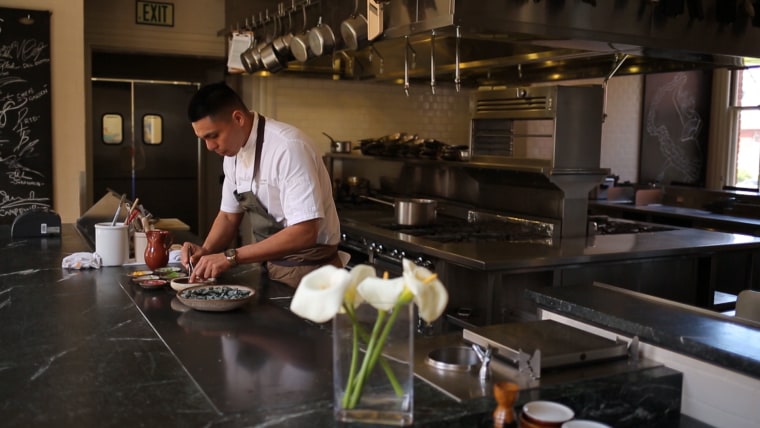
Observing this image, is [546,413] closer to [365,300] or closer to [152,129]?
[365,300]

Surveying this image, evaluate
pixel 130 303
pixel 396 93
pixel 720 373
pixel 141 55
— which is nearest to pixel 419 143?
pixel 396 93

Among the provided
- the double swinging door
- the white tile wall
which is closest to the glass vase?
the white tile wall

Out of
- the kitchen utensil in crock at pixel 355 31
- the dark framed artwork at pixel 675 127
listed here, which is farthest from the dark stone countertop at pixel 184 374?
the dark framed artwork at pixel 675 127

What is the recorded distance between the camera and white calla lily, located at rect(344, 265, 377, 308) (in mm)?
1476

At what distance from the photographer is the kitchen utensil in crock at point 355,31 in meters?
4.62

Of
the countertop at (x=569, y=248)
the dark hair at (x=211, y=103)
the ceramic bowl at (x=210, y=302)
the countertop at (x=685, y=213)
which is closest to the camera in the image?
the ceramic bowl at (x=210, y=302)

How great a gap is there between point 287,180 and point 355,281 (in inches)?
72.7

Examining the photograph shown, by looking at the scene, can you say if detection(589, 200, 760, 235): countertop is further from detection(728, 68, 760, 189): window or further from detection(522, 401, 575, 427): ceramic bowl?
detection(522, 401, 575, 427): ceramic bowl

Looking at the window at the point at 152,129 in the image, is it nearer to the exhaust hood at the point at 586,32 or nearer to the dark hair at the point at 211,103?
the exhaust hood at the point at 586,32

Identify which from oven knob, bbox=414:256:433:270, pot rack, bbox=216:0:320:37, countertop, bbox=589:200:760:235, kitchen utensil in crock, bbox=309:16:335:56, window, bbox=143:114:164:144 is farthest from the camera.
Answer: window, bbox=143:114:164:144

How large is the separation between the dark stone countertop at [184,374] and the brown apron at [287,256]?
0.47 metres

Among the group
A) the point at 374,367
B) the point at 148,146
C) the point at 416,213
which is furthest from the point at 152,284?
the point at 148,146

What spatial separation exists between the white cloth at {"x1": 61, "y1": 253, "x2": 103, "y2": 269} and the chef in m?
0.45

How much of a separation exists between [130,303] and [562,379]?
5.34 ft
